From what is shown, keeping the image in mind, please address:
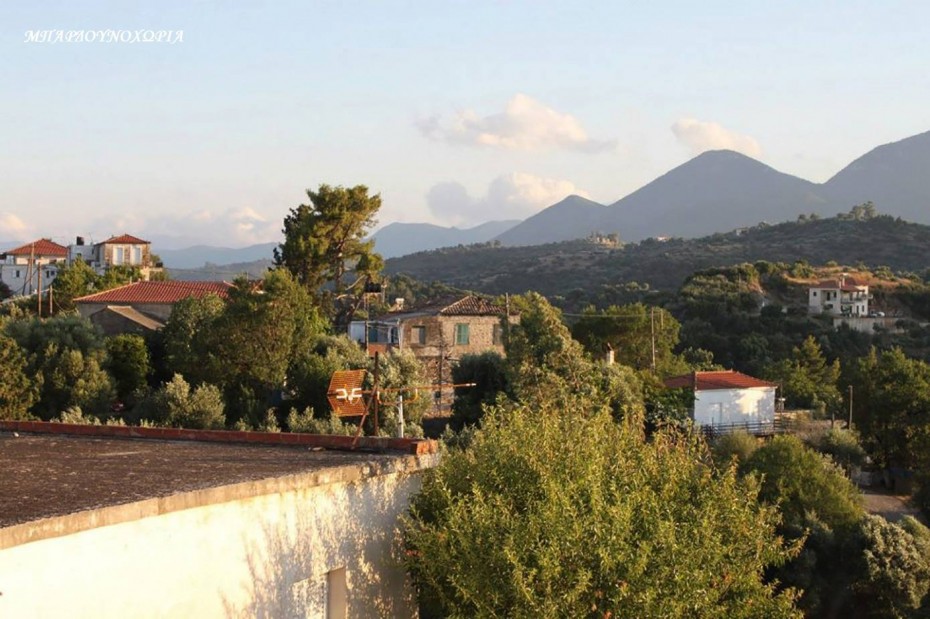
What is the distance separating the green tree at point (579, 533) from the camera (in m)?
8.12

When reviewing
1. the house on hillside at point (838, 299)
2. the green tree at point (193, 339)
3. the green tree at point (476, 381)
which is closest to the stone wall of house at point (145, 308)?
the green tree at point (193, 339)

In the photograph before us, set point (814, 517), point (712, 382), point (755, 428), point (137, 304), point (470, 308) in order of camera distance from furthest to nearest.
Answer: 1. point (137, 304)
2. point (470, 308)
3. point (712, 382)
4. point (755, 428)
5. point (814, 517)

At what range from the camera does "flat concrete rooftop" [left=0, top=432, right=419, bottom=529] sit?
7.61 metres

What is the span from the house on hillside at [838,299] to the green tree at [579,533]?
77036mm

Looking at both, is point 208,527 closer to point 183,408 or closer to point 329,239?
point 183,408

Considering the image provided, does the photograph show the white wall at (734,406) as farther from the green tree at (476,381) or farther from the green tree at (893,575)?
the green tree at (893,575)

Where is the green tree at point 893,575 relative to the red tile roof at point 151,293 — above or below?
below

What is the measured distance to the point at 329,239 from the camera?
1922 inches

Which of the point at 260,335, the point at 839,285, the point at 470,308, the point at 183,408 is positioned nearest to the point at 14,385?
the point at 183,408

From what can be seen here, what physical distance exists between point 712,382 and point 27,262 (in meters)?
62.5

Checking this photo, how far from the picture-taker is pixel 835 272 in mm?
99062

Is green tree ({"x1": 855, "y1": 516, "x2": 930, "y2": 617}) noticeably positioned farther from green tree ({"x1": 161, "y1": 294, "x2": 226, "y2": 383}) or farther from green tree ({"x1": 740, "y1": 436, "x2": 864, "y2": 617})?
green tree ({"x1": 161, "y1": 294, "x2": 226, "y2": 383})

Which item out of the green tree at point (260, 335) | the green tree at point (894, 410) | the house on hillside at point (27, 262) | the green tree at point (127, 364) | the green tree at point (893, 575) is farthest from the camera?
the house on hillside at point (27, 262)

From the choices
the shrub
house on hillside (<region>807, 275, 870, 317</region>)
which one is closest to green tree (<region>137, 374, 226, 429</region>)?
the shrub
